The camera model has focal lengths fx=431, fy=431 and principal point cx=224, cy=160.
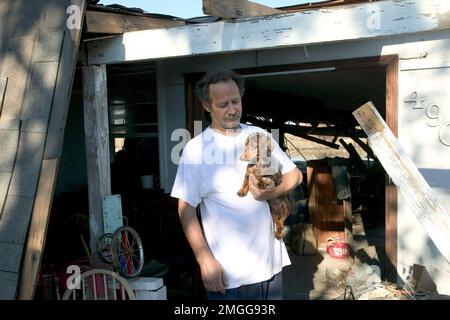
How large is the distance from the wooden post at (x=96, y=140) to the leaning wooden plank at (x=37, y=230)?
0.74 m

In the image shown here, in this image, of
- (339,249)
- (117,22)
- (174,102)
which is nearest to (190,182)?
(117,22)

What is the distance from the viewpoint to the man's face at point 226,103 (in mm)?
2029

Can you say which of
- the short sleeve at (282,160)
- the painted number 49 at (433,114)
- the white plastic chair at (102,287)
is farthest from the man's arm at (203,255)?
the painted number 49 at (433,114)

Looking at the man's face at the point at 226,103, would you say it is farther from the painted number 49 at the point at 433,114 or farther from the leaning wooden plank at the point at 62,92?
the painted number 49 at the point at 433,114

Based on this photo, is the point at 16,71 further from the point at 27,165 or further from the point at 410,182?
the point at 410,182

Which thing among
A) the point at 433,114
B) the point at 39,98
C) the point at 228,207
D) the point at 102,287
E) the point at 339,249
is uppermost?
the point at 39,98

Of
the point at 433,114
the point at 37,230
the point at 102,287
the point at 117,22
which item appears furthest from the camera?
the point at 117,22

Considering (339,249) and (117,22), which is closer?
(117,22)

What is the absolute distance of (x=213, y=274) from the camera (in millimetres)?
1940

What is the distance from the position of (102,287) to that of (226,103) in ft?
7.57

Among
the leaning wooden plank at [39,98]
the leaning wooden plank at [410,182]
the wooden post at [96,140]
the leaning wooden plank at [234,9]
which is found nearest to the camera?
the leaning wooden plank at [410,182]

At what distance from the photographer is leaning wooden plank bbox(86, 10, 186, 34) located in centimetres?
375

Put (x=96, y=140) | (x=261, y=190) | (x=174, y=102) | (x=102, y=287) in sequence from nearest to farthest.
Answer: (x=261, y=190) < (x=102, y=287) < (x=96, y=140) < (x=174, y=102)
